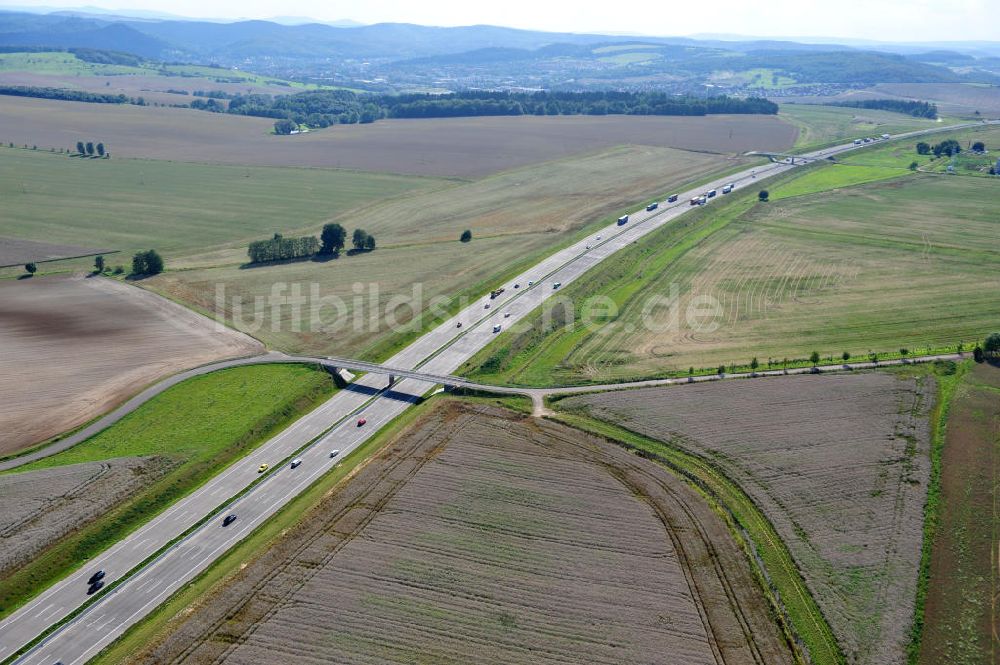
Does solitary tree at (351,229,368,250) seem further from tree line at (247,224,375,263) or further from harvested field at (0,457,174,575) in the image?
harvested field at (0,457,174,575)

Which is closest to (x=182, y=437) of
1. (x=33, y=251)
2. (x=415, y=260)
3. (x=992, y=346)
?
(x=415, y=260)

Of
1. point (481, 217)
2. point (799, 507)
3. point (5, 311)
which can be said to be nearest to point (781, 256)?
point (481, 217)

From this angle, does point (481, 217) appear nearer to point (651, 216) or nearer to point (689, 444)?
point (651, 216)

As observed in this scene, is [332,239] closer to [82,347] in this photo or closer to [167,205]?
[82,347]

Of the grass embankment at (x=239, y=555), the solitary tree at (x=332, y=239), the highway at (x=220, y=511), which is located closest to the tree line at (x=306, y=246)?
the solitary tree at (x=332, y=239)

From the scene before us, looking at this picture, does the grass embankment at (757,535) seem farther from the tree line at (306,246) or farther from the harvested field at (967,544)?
the tree line at (306,246)
